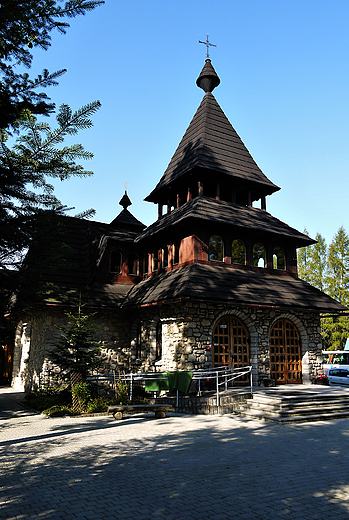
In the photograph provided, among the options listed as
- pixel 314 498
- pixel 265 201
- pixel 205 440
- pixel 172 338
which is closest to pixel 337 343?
pixel 265 201

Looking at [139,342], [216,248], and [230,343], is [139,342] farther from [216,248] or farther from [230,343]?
[216,248]

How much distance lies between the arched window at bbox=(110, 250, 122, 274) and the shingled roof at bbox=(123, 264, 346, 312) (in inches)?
89.1

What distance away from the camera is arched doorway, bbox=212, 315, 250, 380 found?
582 inches

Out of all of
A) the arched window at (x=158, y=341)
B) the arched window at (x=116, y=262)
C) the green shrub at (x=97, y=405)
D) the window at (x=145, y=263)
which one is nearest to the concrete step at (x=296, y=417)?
the green shrub at (x=97, y=405)

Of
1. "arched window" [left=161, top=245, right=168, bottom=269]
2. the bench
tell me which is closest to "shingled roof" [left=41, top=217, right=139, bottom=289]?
"arched window" [left=161, top=245, right=168, bottom=269]

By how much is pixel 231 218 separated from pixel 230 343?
5.04 m

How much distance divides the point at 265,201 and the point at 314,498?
1627cm

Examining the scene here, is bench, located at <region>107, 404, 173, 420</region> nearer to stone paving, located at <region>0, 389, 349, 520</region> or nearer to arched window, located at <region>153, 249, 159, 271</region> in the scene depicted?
stone paving, located at <region>0, 389, 349, 520</region>

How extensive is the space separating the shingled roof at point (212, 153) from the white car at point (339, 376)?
12000 millimetres

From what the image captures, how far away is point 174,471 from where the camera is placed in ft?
19.7

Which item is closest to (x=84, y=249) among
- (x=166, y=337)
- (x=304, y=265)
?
(x=166, y=337)

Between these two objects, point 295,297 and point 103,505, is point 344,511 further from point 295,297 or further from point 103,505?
point 295,297

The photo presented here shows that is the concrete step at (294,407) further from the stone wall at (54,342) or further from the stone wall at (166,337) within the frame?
the stone wall at (54,342)

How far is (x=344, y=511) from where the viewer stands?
14.9ft
